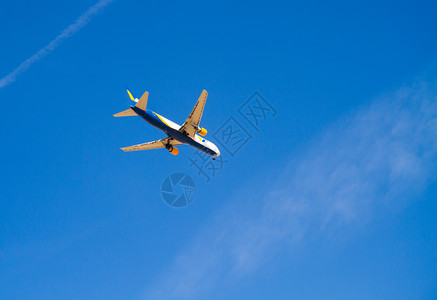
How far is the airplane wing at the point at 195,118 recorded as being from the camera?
51447mm

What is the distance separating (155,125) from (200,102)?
20.0ft

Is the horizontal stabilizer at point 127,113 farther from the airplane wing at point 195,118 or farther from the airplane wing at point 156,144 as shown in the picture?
the airplane wing at point 156,144

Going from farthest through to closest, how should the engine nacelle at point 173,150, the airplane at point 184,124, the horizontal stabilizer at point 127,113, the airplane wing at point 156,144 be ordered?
1. the engine nacelle at point 173,150
2. the airplane wing at point 156,144
3. the horizontal stabilizer at point 127,113
4. the airplane at point 184,124

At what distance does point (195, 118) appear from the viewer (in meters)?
53.5

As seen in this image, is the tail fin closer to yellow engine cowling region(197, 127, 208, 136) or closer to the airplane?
the airplane

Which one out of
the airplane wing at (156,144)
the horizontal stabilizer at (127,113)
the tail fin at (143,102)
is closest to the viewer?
the tail fin at (143,102)

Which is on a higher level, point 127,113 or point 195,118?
point 127,113

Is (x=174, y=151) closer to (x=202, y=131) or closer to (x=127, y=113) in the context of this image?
Answer: (x=202, y=131)

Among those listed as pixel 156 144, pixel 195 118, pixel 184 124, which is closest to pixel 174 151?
pixel 156 144

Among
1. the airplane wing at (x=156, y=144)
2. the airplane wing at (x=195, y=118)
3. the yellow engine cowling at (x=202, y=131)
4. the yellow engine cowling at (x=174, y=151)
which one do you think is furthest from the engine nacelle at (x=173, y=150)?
the yellow engine cowling at (x=202, y=131)

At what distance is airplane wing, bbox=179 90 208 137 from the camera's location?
51447mm

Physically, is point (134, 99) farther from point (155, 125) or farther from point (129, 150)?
point (129, 150)

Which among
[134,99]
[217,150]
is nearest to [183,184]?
[217,150]

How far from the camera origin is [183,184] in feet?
195
